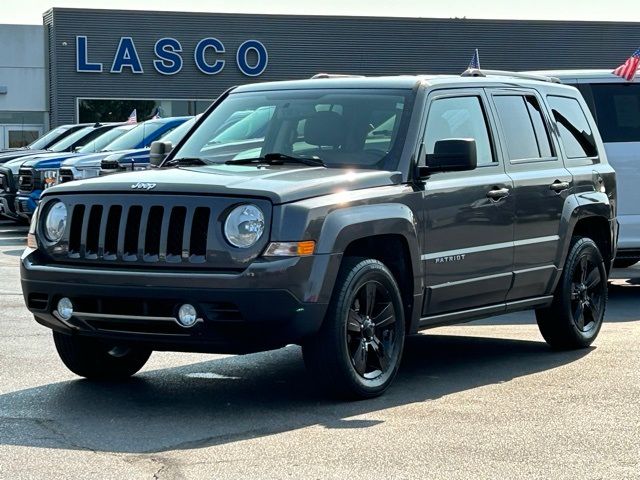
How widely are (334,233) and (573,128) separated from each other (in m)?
3.43

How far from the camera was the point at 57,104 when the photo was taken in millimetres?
44969

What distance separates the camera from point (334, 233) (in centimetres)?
710

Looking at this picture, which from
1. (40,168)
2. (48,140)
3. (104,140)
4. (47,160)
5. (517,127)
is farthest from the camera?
(48,140)

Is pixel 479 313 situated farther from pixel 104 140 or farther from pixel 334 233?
pixel 104 140

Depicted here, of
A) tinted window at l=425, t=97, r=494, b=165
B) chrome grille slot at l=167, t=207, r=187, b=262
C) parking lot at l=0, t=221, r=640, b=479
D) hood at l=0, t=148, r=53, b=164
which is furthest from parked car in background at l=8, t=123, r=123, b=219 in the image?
chrome grille slot at l=167, t=207, r=187, b=262

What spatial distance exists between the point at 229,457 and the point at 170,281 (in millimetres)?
1198

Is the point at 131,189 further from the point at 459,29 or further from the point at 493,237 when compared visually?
the point at 459,29

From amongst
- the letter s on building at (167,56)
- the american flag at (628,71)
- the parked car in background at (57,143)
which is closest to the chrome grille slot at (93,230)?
the american flag at (628,71)

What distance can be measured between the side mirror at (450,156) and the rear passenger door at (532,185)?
0.91m

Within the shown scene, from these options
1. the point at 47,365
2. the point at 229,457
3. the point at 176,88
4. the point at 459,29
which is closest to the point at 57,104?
the point at 176,88

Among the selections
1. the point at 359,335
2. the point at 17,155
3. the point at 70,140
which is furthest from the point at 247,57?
the point at 359,335

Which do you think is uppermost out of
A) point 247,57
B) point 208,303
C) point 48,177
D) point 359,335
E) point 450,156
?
point 450,156

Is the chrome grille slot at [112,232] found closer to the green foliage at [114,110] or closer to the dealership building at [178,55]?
the dealership building at [178,55]

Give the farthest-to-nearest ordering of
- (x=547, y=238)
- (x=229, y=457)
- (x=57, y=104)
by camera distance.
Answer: (x=57, y=104)
(x=547, y=238)
(x=229, y=457)
